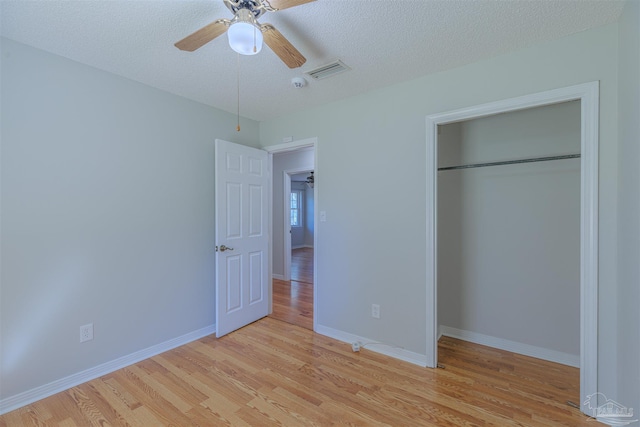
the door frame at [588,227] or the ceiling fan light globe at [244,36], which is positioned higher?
the ceiling fan light globe at [244,36]

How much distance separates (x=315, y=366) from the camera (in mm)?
2363

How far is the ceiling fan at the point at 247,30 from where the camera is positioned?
130 cm

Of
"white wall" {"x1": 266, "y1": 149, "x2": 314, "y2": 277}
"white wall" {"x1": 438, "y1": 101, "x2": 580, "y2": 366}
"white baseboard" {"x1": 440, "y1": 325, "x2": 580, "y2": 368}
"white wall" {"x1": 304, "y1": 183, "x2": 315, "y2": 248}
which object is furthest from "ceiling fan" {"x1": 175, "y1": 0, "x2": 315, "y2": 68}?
"white wall" {"x1": 304, "y1": 183, "x2": 315, "y2": 248}

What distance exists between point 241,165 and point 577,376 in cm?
350

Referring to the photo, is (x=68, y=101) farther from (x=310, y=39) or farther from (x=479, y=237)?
(x=479, y=237)

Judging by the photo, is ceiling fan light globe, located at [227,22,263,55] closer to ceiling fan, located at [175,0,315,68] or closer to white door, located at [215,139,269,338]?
ceiling fan, located at [175,0,315,68]

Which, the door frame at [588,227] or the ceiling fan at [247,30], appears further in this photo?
the door frame at [588,227]

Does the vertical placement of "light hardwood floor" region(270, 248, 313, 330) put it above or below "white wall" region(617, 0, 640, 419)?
below

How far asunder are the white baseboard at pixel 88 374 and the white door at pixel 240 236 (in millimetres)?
367

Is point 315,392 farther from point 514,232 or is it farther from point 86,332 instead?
point 514,232

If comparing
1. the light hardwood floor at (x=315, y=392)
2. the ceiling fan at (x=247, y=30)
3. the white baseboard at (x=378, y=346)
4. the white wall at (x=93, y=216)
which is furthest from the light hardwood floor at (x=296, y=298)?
the ceiling fan at (x=247, y=30)

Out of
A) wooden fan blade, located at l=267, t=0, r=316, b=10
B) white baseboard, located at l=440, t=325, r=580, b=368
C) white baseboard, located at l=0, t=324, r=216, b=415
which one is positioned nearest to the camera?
wooden fan blade, located at l=267, t=0, r=316, b=10

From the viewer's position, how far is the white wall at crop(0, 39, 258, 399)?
1882 mm

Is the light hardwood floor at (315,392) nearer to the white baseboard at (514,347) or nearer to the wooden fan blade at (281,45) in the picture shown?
the white baseboard at (514,347)
